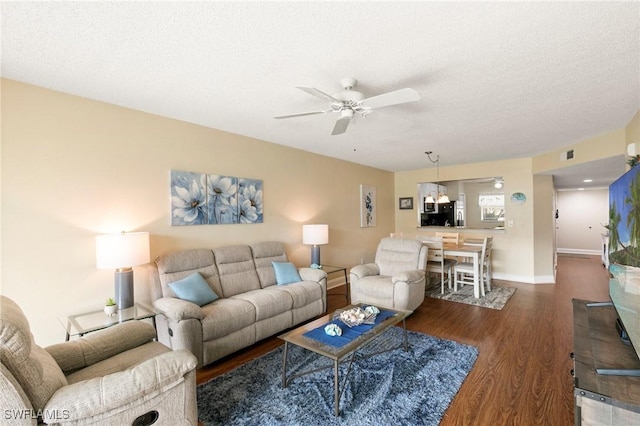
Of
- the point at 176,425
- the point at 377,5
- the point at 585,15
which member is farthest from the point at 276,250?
the point at 585,15

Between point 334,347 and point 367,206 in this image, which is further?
point 367,206

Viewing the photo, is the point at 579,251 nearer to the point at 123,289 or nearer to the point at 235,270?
the point at 235,270

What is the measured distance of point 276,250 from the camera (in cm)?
397

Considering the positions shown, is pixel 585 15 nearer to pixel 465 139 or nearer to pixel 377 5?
pixel 377 5

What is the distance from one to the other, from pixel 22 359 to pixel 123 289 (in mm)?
1441

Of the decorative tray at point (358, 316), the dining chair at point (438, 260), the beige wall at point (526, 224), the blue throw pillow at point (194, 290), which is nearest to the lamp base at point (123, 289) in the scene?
the blue throw pillow at point (194, 290)

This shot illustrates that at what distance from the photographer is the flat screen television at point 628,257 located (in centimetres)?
146

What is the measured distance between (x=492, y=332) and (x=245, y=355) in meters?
2.76

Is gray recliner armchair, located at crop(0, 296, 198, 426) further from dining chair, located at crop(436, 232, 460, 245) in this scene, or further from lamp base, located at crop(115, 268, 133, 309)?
dining chair, located at crop(436, 232, 460, 245)

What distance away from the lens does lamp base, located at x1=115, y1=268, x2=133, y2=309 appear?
2.51 m

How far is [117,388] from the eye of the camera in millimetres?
1329

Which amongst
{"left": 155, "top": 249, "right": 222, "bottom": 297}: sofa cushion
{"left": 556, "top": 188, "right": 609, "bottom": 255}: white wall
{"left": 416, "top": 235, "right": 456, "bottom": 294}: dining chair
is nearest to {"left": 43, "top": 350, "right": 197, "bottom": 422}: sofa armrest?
{"left": 155, "top": 249, "right": 222, "bottom": 297}: sofa cushion

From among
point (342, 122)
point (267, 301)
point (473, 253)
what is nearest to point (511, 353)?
point (473, 253)

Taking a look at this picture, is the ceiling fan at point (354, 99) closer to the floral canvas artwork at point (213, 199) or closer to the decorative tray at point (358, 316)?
the decorative tray at point (358, 316)
